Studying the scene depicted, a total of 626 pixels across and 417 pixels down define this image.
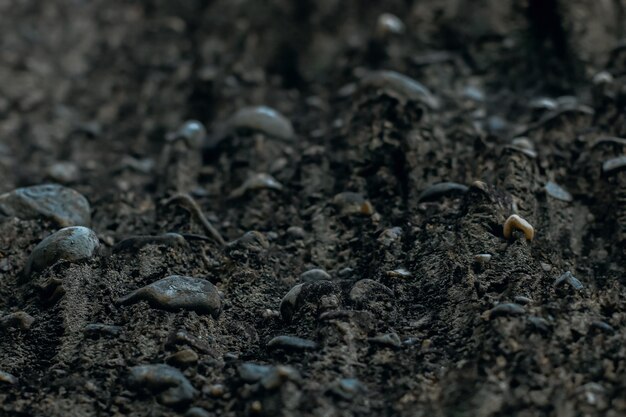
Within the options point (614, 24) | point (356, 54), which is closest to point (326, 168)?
point (356, 54)

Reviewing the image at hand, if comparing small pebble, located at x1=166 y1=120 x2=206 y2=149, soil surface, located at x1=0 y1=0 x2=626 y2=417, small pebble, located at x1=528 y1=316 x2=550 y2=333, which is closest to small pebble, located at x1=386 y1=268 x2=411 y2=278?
soil surface, located at x1=0 y1=0 x2=626 y2=417

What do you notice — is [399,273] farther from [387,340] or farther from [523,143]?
[523,143]

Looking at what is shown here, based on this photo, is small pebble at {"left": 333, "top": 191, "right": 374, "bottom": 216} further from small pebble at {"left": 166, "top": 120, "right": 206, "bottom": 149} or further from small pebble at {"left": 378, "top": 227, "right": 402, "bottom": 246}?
small pebble at {"left": 166, "top": 120, "right": 206, "bottom": 149}

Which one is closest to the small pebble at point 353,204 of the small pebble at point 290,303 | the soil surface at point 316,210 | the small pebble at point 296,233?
the soil surface at point 316,210

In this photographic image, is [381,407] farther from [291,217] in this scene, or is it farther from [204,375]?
[291,217]

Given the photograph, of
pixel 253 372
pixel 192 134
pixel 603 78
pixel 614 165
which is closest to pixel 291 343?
pixel 253 372
